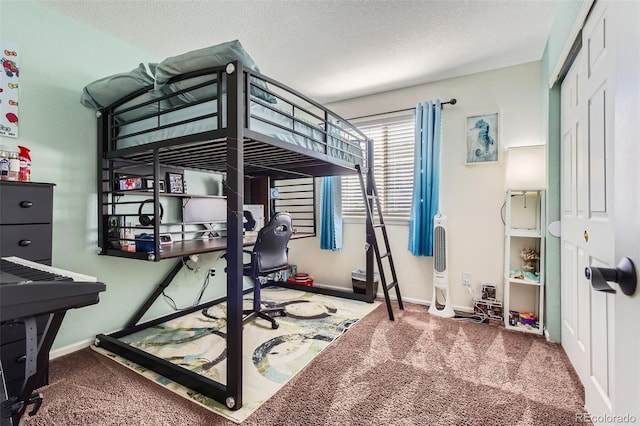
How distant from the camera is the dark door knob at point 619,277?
0.58 metres

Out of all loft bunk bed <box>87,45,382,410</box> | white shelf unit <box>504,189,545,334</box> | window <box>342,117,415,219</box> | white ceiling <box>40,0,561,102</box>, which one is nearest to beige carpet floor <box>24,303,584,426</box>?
loft bunk bed <box>87,45,382,410</box>

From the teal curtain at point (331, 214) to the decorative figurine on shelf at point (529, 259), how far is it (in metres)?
1.85

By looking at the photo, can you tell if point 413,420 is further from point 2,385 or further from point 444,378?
point 2,385

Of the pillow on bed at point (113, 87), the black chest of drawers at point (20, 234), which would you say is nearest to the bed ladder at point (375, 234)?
the pillow on bed at point (113, 87)

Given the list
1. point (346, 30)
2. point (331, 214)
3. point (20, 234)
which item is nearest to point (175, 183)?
point (20, 234)

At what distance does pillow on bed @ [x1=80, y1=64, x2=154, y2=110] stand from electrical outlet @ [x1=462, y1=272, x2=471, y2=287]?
3.13 m

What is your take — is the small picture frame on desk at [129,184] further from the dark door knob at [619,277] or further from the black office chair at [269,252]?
the dark door knob at [619,277]

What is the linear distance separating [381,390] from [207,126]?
69.3 inches

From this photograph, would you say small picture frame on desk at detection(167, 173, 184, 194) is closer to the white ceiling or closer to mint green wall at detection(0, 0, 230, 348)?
mint green wall at detection(0, 0, 230, 348)

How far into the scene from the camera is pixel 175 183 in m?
2.64

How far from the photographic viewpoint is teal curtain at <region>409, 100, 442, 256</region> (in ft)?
9.71

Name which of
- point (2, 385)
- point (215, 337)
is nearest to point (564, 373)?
point (215, 337)

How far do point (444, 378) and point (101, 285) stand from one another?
1840 millimetres

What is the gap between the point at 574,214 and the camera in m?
1.73
